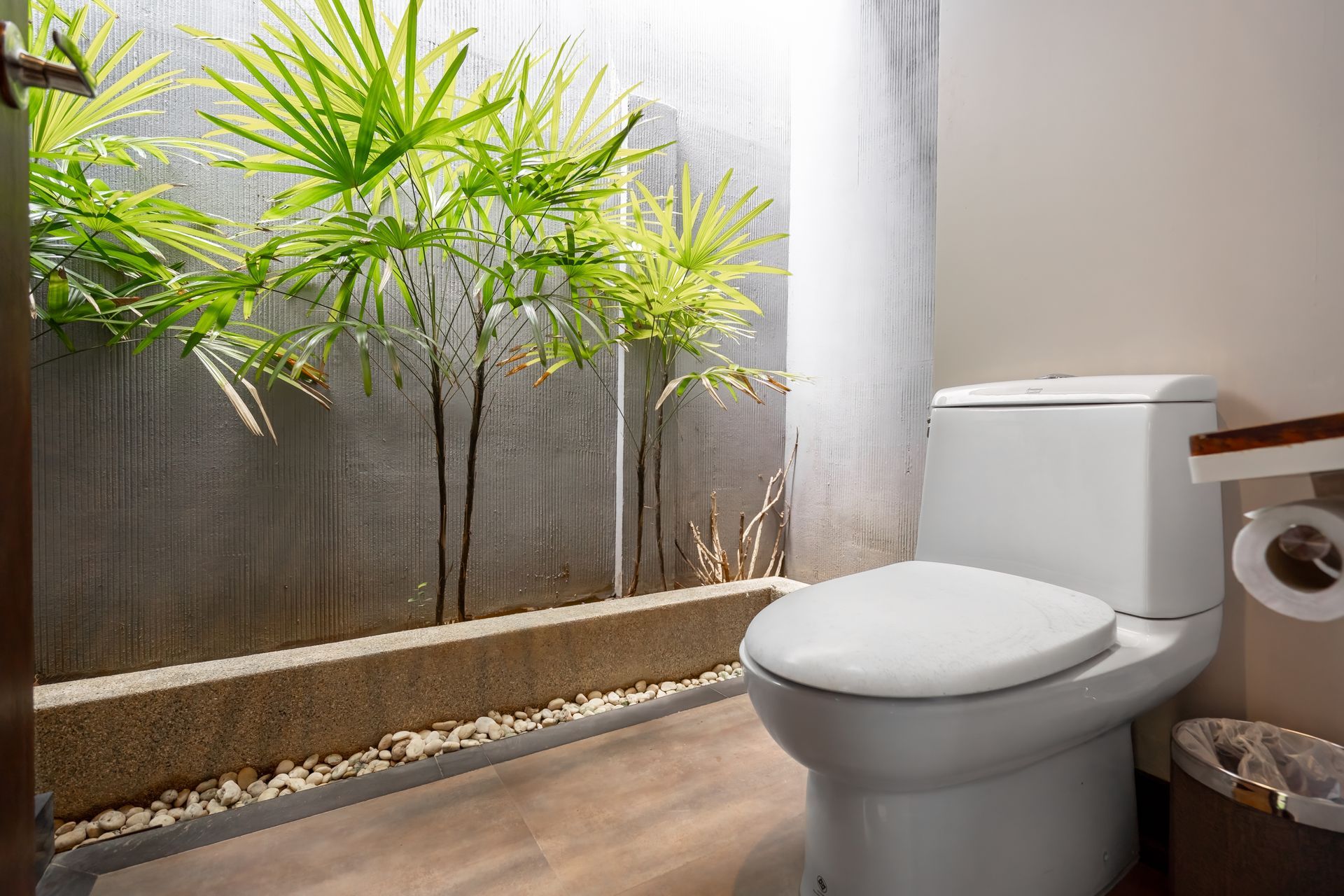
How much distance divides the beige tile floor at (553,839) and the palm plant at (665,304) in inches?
24.6

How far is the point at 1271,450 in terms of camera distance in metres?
0.58

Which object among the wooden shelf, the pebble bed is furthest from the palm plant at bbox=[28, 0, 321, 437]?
the wooden shelf

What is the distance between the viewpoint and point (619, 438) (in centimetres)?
193

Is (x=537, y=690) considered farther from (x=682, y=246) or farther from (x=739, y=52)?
(x=739, y=52)

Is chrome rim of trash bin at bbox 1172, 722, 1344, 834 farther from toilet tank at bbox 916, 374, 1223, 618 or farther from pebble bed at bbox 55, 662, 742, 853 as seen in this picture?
pebble bed at bbox 55, 662, 742, 853

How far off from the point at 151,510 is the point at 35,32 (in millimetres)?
949

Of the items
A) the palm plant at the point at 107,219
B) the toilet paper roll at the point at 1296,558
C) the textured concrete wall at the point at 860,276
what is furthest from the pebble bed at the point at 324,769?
the toilet paper roll at the point at 1296,558

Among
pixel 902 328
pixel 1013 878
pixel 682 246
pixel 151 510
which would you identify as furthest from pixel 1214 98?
pixel 151 510

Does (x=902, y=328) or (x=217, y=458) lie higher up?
(x=902, y=328)

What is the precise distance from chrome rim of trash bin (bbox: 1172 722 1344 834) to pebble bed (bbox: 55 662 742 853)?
1.04m

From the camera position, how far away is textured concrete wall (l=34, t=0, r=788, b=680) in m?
1.29

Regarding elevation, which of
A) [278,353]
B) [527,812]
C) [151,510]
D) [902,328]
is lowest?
[527,812]

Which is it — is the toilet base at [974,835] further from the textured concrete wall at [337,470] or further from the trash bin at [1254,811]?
the textured concrete wall at [337,470]

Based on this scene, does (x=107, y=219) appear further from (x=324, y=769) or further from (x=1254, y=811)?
(x=1254, y=811)
